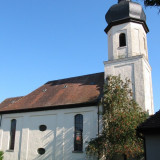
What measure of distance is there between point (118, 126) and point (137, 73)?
641 centimetres

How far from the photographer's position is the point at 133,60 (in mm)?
19312

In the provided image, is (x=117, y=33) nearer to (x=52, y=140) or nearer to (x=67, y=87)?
(x=67, y=87)

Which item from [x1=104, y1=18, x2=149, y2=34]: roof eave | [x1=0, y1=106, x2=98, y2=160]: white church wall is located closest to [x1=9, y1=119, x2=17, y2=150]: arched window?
[x1=0, y1=106, x2=98, y2=160]: white church wall

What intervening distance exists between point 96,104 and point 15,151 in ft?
29.3

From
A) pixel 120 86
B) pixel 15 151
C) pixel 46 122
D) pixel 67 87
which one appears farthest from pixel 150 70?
pixel 15 151

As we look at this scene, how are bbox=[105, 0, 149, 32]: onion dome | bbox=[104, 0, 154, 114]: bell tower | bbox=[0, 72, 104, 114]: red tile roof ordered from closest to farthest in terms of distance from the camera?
1. bbox=[104, 0, 154, 114]: bell tower
2. bbox=[0, 72, 104, 114]: red tile roof
3. bbox=[105, 0, 149, 32]: onion dome

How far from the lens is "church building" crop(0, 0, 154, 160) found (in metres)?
18.1

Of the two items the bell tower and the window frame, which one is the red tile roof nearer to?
the bell tower

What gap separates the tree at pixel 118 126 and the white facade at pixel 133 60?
7.98ft

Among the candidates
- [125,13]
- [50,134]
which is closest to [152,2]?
[125,13]

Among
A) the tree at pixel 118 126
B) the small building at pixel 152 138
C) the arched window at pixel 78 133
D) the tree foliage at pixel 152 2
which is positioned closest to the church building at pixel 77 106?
the arched window at pixel 78 133

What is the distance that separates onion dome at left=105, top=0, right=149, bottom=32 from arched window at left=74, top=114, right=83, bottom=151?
9418 mm

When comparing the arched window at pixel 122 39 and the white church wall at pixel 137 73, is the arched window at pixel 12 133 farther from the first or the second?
the arched window at pixel 122 39

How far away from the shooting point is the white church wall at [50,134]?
17.9m
